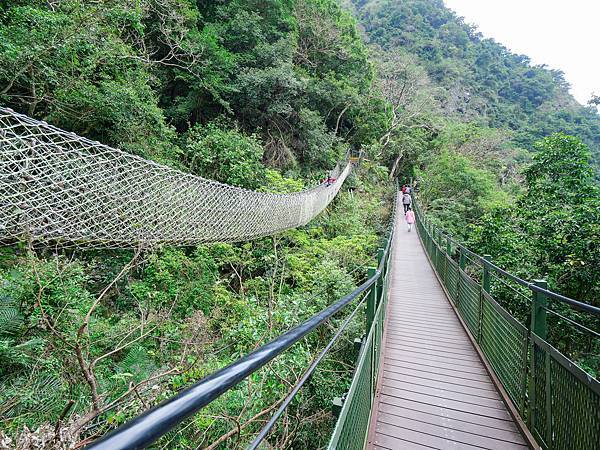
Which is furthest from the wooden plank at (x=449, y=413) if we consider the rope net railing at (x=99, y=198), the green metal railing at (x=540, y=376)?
the rope net railing at (x=99, y=198)

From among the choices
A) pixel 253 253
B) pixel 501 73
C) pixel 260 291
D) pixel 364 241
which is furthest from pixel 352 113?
pixel 501 73

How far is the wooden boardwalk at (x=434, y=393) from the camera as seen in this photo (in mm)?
1536

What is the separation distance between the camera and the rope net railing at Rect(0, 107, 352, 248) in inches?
68.5

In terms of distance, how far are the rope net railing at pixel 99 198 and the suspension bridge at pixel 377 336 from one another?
0.01 m

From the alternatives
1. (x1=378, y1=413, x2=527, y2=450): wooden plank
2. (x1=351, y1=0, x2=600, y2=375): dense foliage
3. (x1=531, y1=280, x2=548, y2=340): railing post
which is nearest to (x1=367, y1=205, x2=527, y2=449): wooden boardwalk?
(x1=378, y1=413, x2=527, y2=450): wooden plank

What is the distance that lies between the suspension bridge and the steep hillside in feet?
76.7

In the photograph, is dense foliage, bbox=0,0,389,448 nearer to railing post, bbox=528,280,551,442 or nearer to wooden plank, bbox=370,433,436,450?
wooden plank, bbox=370,433,436,450

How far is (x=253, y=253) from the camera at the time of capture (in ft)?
19.6

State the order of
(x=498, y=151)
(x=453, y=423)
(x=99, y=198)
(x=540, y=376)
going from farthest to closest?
(x=498, y=151) → (x=99, y=198) → (x=453, y=423) → (x=540, y=376)

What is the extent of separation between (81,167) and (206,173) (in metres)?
4.36

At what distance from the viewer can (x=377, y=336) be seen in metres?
1.75


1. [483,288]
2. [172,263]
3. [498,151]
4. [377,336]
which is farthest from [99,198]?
[498,151]

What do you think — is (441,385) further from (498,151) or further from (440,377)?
(498,151)

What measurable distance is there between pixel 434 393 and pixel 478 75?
36.3m
